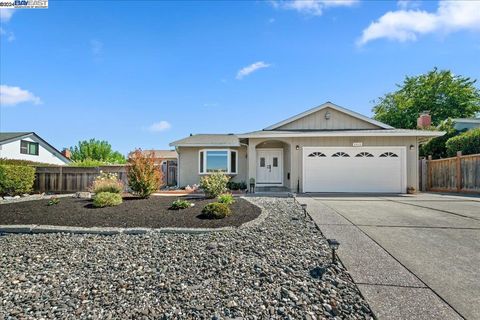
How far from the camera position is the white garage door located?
42.2 ft

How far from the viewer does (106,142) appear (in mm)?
35875

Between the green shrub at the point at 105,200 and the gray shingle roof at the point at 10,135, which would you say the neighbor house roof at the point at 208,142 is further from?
the gray shingle roof at the point at 10,135

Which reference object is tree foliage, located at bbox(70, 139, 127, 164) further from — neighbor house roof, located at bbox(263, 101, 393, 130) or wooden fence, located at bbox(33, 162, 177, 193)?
neighbor house roof, located at bbox(263, 101, 393, 130)

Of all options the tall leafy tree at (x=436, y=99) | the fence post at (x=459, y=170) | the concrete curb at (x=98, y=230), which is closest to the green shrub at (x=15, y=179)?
the concrete curb at (x=98, y=230)

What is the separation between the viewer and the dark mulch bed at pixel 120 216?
5.94 metres

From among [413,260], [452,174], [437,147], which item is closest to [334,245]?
[413,260]

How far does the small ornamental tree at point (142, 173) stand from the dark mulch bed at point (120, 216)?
1.33 m

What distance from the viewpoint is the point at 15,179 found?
12.4 m

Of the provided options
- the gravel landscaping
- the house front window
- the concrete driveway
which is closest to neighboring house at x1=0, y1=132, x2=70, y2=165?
the house front window

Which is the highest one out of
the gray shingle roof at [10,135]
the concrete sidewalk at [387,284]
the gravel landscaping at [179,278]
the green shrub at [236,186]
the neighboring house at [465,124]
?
the neighboring house at [465,124]

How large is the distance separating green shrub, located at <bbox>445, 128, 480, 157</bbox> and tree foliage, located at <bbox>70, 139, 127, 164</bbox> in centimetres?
3453

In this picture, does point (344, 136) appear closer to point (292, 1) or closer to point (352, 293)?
point (292, 1)

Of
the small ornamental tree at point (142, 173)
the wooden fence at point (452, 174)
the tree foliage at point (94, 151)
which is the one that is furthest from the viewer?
the tree foliage at point (94, 151)

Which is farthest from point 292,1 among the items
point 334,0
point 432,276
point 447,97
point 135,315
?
point 447,97
